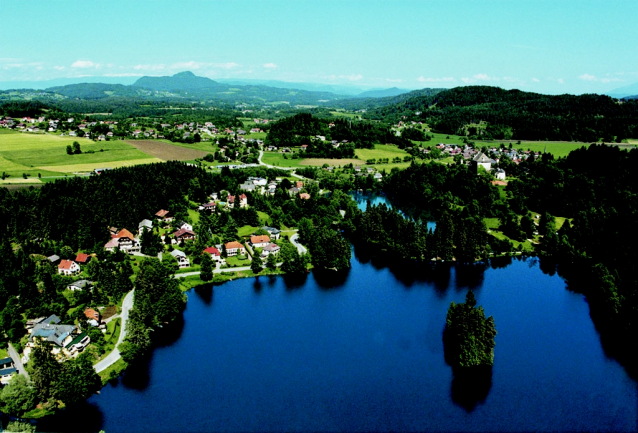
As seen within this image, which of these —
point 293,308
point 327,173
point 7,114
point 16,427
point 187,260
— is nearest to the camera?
point 16,427

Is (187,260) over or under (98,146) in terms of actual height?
under

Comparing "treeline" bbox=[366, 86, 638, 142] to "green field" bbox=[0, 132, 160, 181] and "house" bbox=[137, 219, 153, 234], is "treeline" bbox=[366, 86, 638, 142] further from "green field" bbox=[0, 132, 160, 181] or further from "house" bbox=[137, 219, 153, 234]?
"house" bbox=[137, 219, 153, 234]

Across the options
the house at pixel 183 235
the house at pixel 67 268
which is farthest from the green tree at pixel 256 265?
the house at pixel 67 268

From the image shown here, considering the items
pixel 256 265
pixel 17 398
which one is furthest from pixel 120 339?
pixel 256 265

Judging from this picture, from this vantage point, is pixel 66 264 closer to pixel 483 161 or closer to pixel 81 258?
pixel 81 258

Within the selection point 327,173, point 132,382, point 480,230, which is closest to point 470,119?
point 327,173

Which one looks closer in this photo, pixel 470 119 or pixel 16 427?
pixel 16 427

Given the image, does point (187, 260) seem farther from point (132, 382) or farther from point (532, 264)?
point (532, 264)
